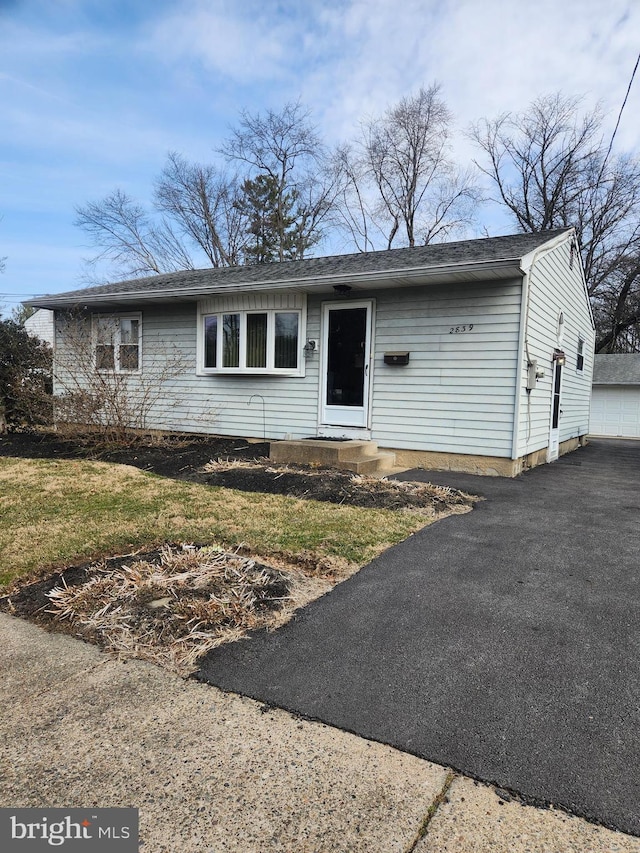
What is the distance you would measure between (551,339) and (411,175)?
18570mm

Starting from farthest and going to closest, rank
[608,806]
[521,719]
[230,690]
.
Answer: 1. [230,690]
2. [521,719]
3. [608,806]

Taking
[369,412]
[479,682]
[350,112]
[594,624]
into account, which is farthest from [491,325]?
[350,112]

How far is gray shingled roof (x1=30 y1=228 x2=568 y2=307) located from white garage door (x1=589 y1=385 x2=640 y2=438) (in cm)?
1216

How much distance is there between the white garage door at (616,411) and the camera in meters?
18.8

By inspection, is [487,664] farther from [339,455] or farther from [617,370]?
[617,370]

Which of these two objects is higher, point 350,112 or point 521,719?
point 350,112

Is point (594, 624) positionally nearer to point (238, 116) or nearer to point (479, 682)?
point (479, 682)

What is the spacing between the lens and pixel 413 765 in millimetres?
1669

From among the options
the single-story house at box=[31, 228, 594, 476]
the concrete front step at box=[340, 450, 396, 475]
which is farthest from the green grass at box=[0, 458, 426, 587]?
the single-story house at box=[31, 228, 594, 476]

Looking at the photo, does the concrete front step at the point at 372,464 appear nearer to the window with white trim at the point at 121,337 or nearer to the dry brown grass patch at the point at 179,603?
the dry brown grass patch at the point at 179,603

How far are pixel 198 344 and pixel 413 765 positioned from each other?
28.9 ft

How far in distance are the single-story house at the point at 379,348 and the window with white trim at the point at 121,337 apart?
0.03 metres

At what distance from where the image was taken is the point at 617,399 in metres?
19.0

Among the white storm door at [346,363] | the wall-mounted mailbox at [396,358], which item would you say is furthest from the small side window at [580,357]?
the white storm door at [346,363]
